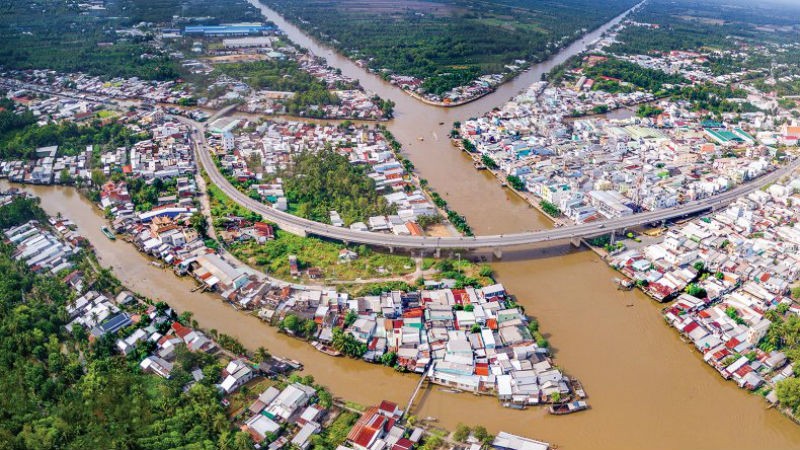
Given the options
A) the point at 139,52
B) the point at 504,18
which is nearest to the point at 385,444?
the point at 139,52

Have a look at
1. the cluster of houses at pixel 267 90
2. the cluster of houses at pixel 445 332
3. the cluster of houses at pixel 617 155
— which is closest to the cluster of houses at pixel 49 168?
the cluster of houses at pixel 267 90

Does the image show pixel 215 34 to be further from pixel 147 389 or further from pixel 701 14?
pixel 701 14

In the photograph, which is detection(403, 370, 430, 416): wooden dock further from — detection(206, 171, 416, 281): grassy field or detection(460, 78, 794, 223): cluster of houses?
detection(460, 78, 794, 223): cluster of houses

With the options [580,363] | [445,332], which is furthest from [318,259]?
[580,363]

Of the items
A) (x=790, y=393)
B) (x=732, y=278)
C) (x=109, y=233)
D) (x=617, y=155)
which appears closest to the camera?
(x=790, y=393)

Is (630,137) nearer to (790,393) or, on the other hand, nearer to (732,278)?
(732,278)

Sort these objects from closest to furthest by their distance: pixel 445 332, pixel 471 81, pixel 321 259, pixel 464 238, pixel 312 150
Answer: pixel 445 332 → pixel 321 259 → pixel 464 238 → pixel 312 150 → pixel 471 81

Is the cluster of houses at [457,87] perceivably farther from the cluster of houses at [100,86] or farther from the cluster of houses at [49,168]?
the cluster of houses at [49,168]

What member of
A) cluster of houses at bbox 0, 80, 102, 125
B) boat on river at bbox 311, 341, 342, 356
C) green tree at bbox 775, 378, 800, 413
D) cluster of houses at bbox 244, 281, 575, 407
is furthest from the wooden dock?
cluster of houses at bbox 0, 80, 102, 125
